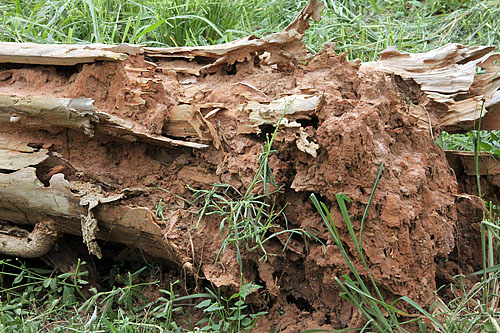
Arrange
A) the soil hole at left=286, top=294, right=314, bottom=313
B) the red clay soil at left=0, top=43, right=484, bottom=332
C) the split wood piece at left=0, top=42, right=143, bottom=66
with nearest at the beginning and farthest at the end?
the red clay soil at left=0, top=43, right=484, bottom=332, the soil hole at left=286, top=294, right=314, bottom=313, the split wood piece at left=0, top=42, right=143, bottom=66

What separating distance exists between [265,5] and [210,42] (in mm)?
541

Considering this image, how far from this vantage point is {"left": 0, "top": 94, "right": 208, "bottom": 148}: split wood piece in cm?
209

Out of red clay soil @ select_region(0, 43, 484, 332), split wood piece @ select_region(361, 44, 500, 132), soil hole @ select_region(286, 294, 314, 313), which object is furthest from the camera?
split wood piece @ select_region(361, 44, 500, 132)

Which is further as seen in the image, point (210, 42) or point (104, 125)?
point (210, 42)

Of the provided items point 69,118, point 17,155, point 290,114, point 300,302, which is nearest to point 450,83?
point 290,114

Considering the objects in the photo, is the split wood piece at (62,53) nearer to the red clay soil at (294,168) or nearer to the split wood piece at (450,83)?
the red clay soil at (294,168)

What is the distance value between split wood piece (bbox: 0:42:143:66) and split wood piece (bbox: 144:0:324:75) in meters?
0.16

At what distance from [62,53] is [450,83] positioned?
1.46 meters

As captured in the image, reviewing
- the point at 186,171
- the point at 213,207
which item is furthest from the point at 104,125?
the point at 213,207

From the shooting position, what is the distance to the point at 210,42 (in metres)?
3.69

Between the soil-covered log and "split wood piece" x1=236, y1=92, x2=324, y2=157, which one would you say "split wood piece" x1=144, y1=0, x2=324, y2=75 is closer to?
the soil-covered log

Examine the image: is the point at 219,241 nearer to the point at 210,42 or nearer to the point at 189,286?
the point at 189,286

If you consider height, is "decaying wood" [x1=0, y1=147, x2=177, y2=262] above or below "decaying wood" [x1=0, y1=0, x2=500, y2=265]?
below

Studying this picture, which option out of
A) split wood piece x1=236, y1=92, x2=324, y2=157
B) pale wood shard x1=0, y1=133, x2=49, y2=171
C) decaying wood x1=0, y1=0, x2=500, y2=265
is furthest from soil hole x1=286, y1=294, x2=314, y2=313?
pale wood shard x1=0, y1=133, x2=49, y2=171
